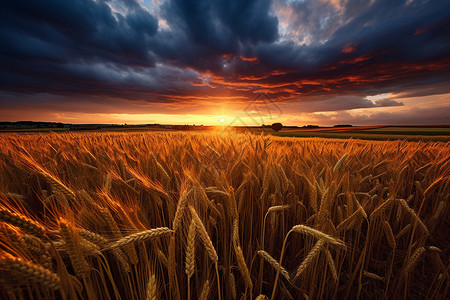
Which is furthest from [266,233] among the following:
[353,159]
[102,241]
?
[353,159]

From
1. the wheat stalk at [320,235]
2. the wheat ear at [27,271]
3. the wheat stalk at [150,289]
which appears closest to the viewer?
the wheat ear at [27,271]

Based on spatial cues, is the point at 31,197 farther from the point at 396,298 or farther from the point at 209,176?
the point at 396,298

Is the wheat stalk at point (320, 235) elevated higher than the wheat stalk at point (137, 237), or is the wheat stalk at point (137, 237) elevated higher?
the wheat stalk at point (137, 237)

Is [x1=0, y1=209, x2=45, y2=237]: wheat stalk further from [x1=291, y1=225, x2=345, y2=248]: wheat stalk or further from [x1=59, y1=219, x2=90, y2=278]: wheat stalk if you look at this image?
[x1=291, y1=225, x2=345, y2=248]: wheat stalk

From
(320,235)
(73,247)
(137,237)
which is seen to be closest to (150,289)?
(137,237)

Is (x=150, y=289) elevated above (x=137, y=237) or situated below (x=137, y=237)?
below

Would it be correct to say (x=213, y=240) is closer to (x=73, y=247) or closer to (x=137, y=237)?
(x=137, y=237)

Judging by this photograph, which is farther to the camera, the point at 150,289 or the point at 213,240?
the point at 213,240

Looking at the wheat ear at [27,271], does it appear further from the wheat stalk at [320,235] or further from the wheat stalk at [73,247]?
the wheat stalk at [320,235]

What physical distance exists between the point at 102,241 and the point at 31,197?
1.66m

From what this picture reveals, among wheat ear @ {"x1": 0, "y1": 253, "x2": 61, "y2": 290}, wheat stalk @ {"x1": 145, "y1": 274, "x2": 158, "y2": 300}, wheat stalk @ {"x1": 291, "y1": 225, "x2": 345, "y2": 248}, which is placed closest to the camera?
wheat ear @ {"x1": 0, "y1": 253, "x2": 61, "y2": 290}

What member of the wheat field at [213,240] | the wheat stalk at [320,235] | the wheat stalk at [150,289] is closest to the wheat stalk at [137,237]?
the wheat field at [213,240]

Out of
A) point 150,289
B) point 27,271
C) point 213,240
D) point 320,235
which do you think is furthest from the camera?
point 213,240

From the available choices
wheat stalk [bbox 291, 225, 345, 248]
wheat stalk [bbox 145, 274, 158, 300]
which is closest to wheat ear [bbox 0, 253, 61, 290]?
wheat stalk [bbox 145, 274, 158, 300]
